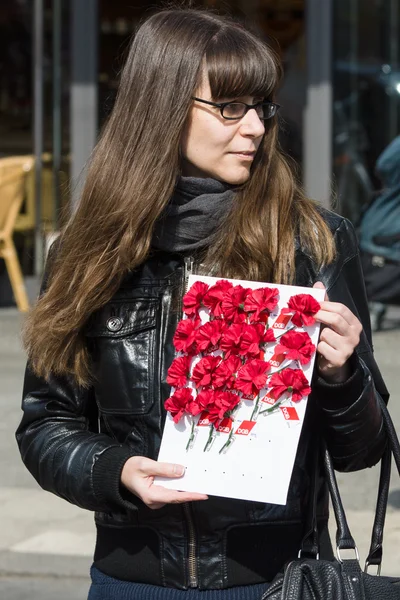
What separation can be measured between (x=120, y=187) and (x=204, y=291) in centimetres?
33

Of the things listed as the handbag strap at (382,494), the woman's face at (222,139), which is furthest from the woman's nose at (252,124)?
the handbag strap at (382,494)

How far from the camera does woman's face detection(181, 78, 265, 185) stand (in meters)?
2.41

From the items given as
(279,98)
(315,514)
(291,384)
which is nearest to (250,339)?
(291,384)

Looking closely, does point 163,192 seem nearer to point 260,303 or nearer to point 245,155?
point 245,155

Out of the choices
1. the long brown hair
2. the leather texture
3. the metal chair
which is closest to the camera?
the leather texture

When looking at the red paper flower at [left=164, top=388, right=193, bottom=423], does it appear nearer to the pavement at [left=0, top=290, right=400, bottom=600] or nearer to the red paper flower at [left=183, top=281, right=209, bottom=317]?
the red paper flower at [left=183, top=281, right=209, bottom=317]

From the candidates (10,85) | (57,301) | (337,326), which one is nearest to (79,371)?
(57,301)

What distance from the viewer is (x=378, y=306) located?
10.4m

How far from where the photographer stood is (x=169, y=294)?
93.9 inches

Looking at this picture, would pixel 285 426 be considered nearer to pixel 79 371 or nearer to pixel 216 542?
pixel 216 542

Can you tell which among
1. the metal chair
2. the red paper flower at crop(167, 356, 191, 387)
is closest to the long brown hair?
the red paper flower at crop(167, 356, 191, 387)

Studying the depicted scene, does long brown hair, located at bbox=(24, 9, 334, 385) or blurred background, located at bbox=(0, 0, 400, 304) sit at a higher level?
long brown hair, located at bbox=(24, 9, 334, 385)

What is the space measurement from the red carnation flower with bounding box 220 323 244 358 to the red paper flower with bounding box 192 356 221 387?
0.02m

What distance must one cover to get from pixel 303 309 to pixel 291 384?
134 millimetres
